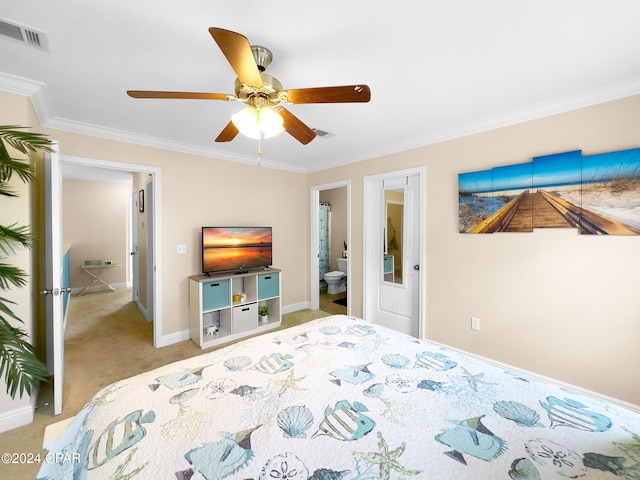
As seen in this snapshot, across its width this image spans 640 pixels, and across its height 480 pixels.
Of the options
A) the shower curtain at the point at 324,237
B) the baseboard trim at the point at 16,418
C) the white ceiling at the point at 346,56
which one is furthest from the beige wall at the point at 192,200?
the shower curtain at the point at 324,237

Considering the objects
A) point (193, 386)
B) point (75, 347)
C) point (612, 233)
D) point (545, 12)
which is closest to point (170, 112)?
point (193, 386)

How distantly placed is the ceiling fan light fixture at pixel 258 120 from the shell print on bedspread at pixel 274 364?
1.36 m

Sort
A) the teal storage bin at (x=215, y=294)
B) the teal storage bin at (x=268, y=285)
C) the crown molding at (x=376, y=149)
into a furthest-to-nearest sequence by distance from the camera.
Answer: the teal storage bin at (x=268, y=285), the teal storage bin at (x=215, y=294), the crown molding at (x=376, y=149)

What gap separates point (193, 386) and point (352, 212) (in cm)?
315

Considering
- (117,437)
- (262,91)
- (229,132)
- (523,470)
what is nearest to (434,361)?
(523,470)

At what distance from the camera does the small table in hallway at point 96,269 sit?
5.96m

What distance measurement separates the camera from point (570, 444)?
1.01 metres

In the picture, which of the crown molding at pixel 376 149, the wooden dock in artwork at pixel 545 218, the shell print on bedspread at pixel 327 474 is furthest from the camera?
the wooden dock in artwork at pixel 545 218

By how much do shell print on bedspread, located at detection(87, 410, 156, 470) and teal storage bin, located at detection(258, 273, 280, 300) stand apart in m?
2.68

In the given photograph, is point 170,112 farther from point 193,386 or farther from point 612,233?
point 612,233

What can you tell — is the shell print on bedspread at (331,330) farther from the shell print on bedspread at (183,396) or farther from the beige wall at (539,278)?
the beige wall at (539,278)

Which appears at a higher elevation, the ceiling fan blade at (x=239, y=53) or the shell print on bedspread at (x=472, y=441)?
the ceiling fan blade at (x=239, y=53)

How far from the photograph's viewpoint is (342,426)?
1.10 metres

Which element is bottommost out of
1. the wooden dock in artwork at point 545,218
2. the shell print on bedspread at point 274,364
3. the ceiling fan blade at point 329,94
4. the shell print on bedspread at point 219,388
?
the shell print on bedspread at point 219,388
